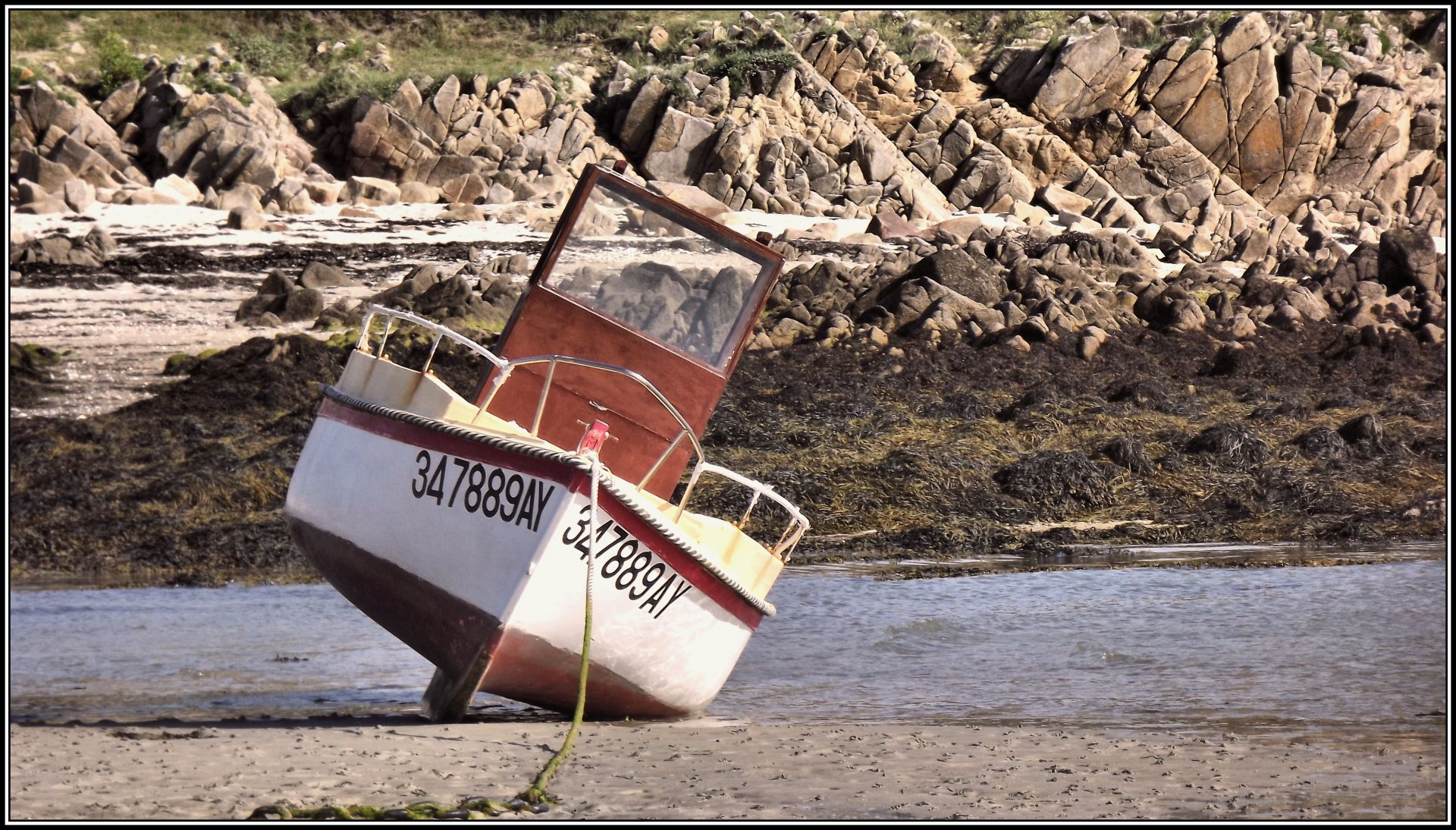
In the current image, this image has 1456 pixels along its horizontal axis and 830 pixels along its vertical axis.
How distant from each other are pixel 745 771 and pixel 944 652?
3.33 meters

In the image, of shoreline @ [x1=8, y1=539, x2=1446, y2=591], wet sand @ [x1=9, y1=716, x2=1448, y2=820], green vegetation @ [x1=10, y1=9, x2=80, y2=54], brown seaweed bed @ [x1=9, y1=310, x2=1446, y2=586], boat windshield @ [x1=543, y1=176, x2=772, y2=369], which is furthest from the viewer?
green vegetation @ [x1=10, y1=9, x2=80, y2=54]

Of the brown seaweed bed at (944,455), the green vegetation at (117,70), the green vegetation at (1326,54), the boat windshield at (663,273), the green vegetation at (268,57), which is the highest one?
the green vegetation at (1326,54)

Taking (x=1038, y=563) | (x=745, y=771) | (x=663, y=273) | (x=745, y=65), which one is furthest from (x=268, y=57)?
(x=745, y=771)

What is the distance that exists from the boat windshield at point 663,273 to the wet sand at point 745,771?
2241 millimetres

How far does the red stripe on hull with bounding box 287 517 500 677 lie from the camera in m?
7.27

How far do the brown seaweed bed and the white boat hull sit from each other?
4.47 m

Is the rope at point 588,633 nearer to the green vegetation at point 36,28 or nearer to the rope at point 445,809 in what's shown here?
the rope at point 445,809

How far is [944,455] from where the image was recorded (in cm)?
1472

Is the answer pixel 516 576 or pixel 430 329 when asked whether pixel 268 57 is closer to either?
pixel 430 329

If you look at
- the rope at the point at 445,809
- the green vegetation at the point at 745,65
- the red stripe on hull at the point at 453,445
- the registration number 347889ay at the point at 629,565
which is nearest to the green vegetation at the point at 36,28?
the green vegetation at the point at 745,65

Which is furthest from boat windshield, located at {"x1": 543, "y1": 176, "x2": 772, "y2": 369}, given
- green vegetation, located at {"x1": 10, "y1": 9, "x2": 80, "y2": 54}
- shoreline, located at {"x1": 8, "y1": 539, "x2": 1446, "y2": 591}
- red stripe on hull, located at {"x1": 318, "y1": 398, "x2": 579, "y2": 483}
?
green vegetation, located at {"x1": 10, "y1": 9, "x2": 80, "y2": 54}

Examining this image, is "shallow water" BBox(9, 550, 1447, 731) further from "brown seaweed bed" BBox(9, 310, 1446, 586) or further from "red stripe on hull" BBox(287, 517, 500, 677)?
"brown seaweed bed" BBox(9, 310, 1446, 586)

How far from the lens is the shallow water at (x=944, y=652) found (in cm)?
805

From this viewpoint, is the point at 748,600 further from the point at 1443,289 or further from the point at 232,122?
the point at 232,122
